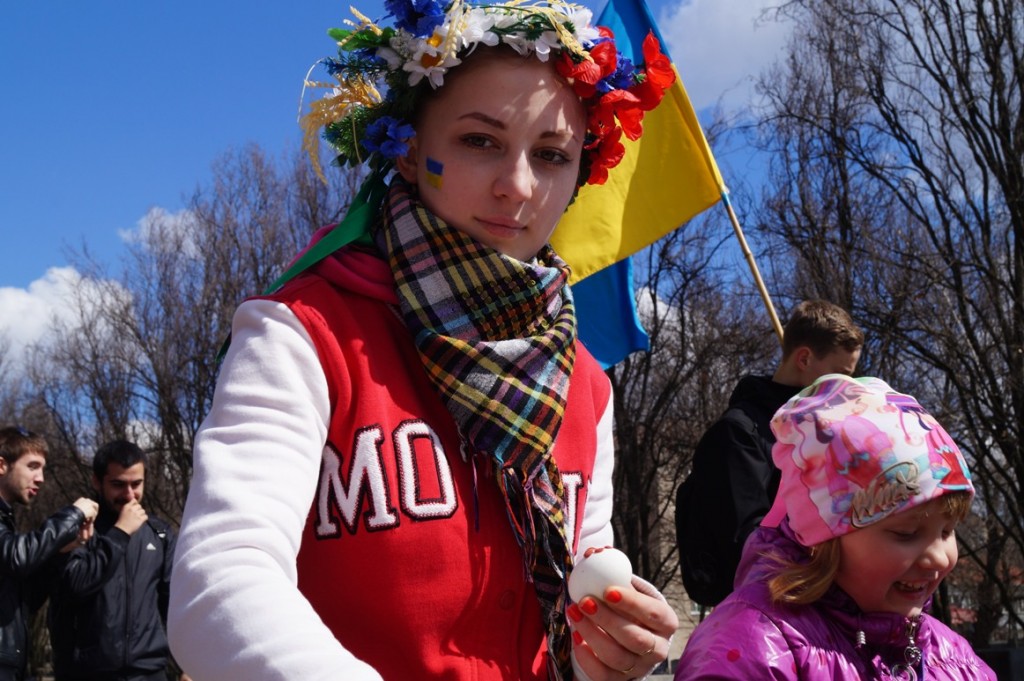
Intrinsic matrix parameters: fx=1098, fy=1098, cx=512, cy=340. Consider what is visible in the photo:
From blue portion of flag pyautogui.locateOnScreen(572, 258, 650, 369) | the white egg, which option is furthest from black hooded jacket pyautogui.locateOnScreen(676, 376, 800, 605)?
the white egg

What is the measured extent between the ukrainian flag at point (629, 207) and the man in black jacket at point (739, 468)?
751mm

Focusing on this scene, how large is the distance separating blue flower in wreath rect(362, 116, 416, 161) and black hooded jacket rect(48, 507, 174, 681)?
4.52 metres

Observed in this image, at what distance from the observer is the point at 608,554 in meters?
1.52

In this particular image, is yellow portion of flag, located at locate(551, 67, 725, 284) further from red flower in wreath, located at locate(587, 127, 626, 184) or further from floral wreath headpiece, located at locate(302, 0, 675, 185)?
floral wreath headpiece, located at locate(302, 0, 675, 185)

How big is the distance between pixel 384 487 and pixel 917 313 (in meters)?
13.0

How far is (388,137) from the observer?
1.97 m

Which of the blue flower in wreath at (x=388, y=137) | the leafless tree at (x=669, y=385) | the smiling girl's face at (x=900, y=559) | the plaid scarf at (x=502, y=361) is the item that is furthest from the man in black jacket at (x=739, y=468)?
the leafless tree at (x=669, y=385)

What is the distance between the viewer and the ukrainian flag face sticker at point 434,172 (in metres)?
1.85

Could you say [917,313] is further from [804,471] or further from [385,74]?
[385,74]

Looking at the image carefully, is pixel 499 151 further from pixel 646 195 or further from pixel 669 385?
pixel 669 385

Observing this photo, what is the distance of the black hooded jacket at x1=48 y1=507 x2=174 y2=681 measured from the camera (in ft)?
18.9

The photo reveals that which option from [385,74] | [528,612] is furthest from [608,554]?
[385,74]

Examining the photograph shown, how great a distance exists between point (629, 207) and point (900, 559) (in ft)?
5.65

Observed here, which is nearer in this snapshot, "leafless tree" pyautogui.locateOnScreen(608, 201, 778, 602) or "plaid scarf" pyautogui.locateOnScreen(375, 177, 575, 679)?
"plaid scarf" pyautogui.locateOnScreen(375, 177, 575, 679)
